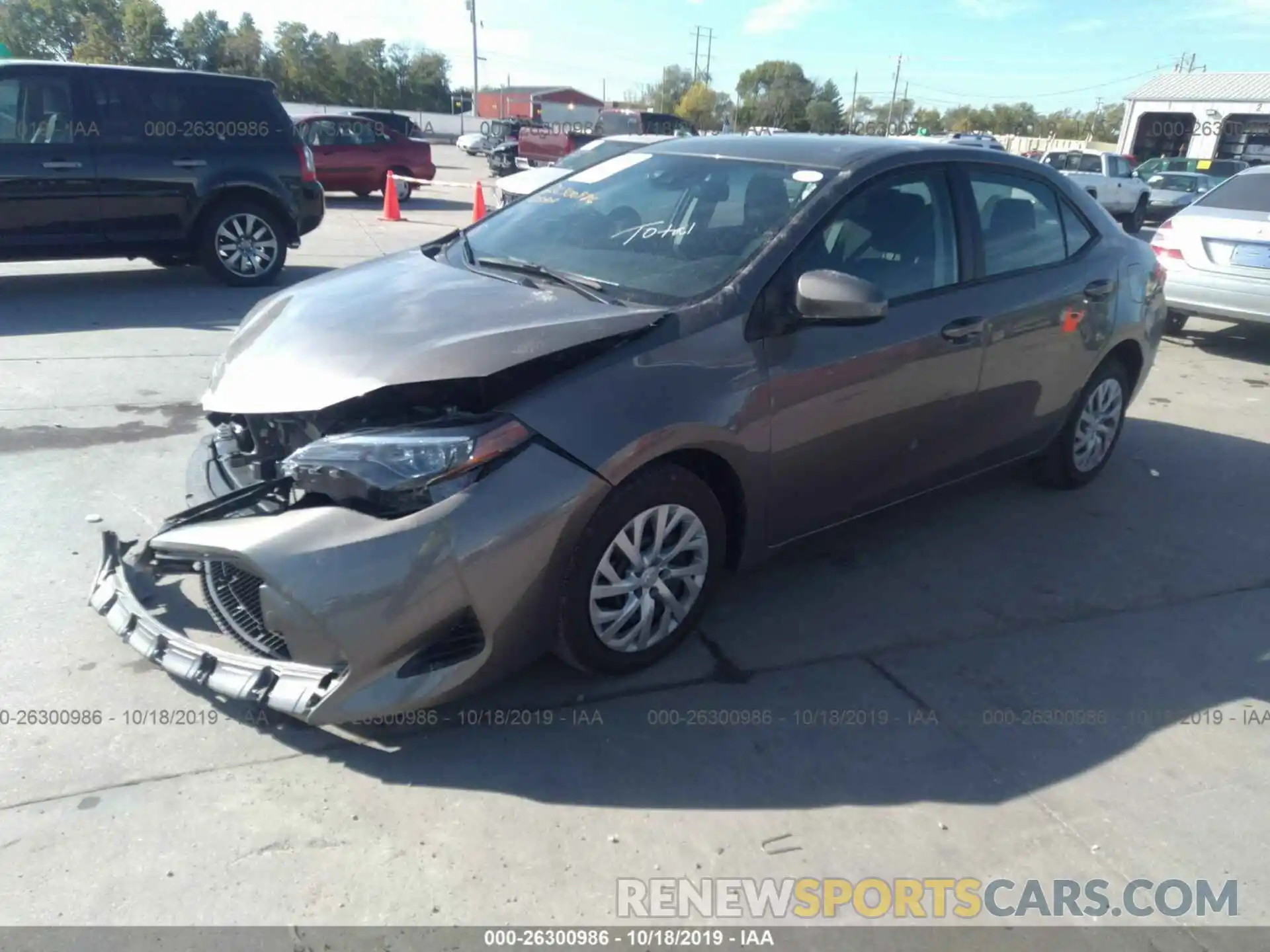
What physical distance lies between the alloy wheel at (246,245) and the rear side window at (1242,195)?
8985mm

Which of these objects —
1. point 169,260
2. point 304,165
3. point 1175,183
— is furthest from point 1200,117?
point 169,260

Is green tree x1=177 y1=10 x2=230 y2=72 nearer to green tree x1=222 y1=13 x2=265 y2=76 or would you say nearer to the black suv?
green tree x1=222 y1=13 x2=265 y2=76

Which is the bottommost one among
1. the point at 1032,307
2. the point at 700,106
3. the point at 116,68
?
the point at 700,106

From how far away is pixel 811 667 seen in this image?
355 centimetres

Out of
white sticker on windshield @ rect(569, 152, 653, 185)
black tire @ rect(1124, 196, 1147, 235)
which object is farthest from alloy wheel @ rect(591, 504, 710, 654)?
black tire @ rect(1124, 196, 1147, 235)

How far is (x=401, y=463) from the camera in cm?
271

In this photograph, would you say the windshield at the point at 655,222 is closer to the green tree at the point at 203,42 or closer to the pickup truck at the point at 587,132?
the pickup truck at the point at 587,132

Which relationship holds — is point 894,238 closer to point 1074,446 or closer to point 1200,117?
point 1074,446

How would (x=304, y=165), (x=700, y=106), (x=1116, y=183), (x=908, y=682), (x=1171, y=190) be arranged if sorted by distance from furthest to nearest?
(x=700, y=106)
(x=1171, y=190)
(x=1116, y=183)
(x=304, y=165)
(x=908, y=682)

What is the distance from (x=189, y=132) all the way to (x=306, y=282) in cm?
606

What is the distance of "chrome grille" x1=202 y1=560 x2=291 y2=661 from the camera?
283cm

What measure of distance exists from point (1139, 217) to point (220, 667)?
2551 cm
